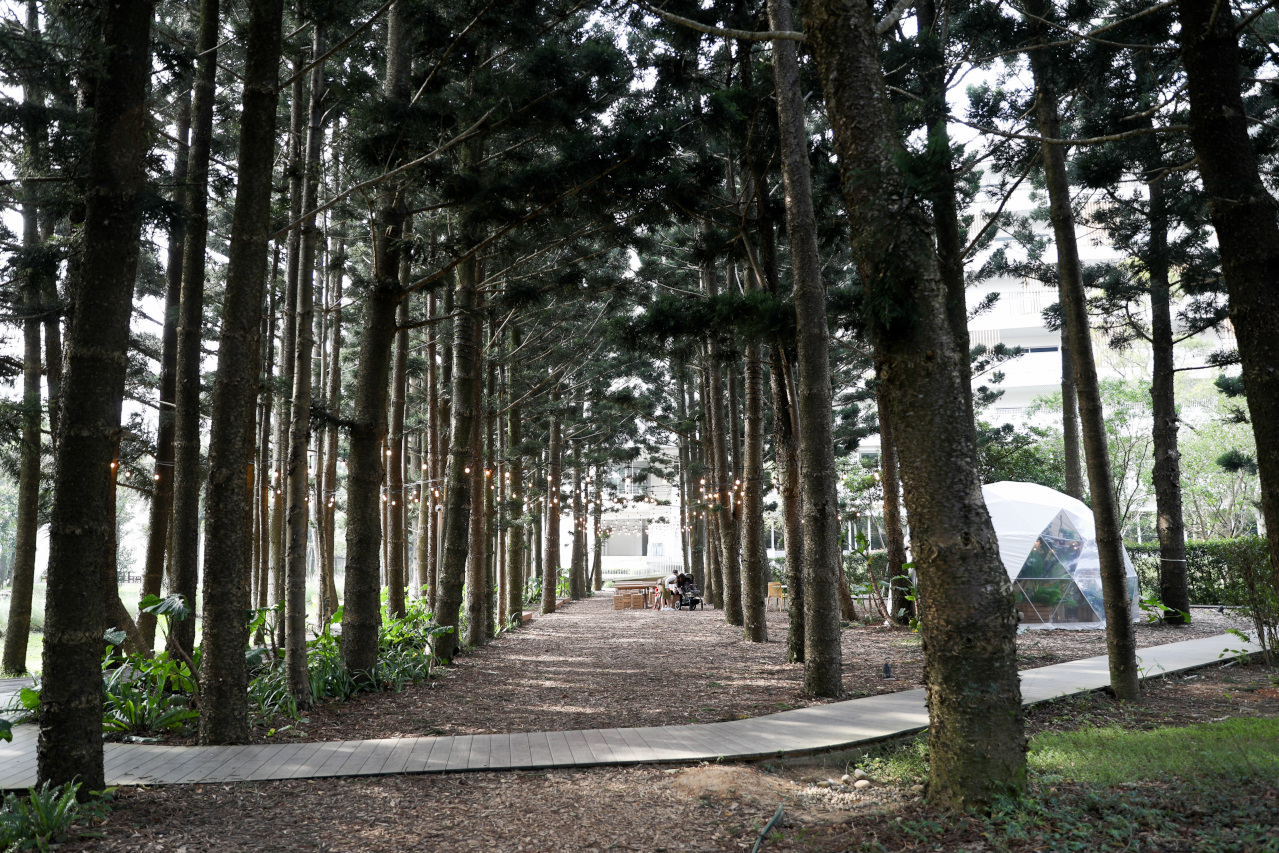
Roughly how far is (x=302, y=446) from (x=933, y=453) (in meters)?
5.91

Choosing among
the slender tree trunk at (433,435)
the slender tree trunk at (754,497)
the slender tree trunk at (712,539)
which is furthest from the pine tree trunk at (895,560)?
the slender tree trunk at (433,435)

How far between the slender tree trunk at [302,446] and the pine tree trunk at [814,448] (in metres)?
4.40

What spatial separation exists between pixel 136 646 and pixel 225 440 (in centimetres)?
370

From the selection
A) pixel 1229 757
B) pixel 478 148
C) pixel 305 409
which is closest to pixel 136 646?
pixel 305 409

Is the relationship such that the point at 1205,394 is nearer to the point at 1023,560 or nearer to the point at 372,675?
the point at 1023,560

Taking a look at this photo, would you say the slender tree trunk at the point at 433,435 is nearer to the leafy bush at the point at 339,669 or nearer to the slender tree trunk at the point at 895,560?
the leafy bush at the point at 339,669

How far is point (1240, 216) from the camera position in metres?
3.61

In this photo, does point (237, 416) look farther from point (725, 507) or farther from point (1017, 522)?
point (1017, 522)

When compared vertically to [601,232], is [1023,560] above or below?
below

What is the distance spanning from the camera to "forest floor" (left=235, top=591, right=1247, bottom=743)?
6.71m

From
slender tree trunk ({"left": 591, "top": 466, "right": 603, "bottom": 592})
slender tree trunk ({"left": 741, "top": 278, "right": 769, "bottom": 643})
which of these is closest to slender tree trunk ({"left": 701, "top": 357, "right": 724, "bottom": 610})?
slender tree trunk ({"left": 741, "top": 278, "right": 769, "bottom": 643})

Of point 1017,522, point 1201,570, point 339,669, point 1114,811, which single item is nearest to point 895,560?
point 1017,522

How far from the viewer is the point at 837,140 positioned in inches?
161

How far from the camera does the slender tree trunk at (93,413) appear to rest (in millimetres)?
4059
